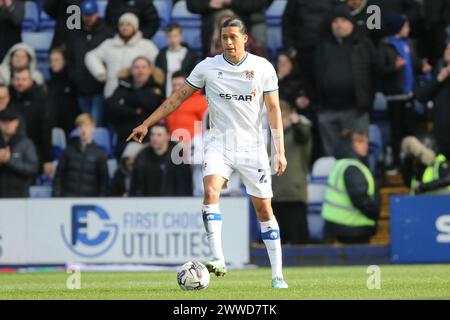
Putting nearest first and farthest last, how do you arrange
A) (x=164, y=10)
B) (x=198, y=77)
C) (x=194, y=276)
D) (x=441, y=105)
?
(x=194, y=276) < (x=198, y=77) < (x=441, y=105) < (x=164, y=10)

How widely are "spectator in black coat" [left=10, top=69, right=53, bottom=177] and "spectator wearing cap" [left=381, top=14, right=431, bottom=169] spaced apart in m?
5.22

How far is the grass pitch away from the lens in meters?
11.2

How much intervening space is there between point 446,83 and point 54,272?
6.36 metres

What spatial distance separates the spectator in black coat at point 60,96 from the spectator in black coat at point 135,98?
85cm

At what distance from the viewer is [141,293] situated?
1163 cm

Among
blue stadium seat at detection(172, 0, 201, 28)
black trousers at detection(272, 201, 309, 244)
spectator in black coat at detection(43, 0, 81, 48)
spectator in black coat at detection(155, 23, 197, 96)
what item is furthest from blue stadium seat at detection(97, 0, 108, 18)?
black trousers at detection(272, 201, 309, 244)

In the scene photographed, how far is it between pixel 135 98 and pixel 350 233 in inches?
152

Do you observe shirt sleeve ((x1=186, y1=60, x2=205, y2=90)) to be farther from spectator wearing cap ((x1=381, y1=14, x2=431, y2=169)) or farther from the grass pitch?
spectator wearing cap ((x1=381, y1=14, x2=431, y2=169))

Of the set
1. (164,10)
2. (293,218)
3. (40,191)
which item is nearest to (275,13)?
(164,10)

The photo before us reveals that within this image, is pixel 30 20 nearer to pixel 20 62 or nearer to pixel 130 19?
pixel 20 62

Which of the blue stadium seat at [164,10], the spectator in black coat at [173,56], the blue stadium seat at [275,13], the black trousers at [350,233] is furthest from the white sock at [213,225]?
the blue stadium seat at [164,10]

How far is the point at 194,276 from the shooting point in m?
11.7
